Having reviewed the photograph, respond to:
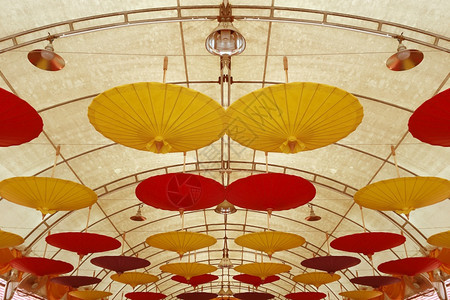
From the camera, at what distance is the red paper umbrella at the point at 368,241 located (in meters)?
11.8

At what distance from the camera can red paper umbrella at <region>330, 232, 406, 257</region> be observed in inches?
463

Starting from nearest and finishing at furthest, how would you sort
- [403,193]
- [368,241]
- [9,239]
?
1. [403,193]
2. [368,241]
3. [9,239]

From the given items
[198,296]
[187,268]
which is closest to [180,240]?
[187,268]

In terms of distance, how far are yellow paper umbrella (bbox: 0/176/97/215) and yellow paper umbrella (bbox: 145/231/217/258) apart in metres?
3.44

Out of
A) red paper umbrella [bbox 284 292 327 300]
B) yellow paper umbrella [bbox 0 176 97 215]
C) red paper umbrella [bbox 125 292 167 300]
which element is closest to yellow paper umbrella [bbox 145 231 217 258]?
yellow paper umbrella [bbox 0 176 97 215]

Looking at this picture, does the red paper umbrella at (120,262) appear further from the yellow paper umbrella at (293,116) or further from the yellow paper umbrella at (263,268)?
the yellow paper umbrella at (293,116)

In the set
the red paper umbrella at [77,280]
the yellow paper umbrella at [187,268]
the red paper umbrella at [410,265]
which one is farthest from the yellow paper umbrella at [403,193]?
the red paper umbrella at [77,280]

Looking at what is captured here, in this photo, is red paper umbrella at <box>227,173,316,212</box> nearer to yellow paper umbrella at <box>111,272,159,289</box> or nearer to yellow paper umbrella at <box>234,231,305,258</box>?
yellow paper umbrella at <box>234,231,305,258</box>

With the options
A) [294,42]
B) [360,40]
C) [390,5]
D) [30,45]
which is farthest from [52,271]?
[390,5]

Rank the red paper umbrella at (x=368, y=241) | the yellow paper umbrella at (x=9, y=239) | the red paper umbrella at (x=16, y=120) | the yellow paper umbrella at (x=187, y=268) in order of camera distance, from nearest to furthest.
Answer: the red paper umbrella at (x=16, y=120), the red paper umbrella at (x=368, y=241), the yellow paper umbrella at (x=9, y=239), the yellow paper umbrella at (x=187, y=268)

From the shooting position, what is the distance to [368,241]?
39.5 ft

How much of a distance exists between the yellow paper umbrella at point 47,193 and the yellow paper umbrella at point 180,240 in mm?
3436

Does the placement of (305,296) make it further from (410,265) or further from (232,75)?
(232,75)

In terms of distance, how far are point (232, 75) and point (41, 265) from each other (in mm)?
10116
